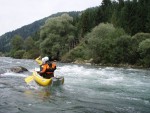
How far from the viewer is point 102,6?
267 feet

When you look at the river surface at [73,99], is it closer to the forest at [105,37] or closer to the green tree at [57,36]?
the forest at [105,37]

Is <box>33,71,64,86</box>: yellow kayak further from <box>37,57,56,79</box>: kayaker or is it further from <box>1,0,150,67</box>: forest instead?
<box>1,0,150,67</box>: forest

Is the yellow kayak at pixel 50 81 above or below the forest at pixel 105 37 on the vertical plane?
below

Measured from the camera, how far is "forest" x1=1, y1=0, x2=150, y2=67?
5012cm

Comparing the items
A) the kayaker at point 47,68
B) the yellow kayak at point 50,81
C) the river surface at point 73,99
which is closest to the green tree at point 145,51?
the river surface at point 73,99

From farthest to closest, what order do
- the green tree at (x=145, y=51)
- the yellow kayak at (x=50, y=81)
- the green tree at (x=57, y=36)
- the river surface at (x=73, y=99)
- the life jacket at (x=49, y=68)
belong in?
the green tree at (x=57, y=36) < the green tree at (x=145, y=51) < the life jacket at (x=49, y=68) < the yellow kayak at (x=50, y=81) < the river surface at (x=73, y=99)

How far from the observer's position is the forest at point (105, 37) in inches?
1973

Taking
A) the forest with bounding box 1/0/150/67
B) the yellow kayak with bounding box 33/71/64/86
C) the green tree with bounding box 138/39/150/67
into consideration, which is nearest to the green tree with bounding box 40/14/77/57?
the forest with bounding box 1/0/150/67

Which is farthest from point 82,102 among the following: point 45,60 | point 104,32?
point 104,32

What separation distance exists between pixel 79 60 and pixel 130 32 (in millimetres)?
11165

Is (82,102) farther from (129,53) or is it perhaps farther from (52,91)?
(129,53)

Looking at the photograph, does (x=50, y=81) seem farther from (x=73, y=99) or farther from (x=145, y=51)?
(x=145, y=51)

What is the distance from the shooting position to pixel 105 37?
56188 mm

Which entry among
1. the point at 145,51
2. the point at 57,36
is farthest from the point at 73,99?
the point at 57,36
